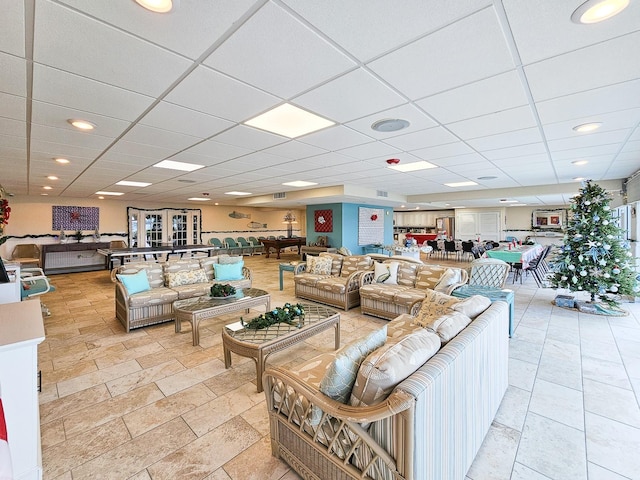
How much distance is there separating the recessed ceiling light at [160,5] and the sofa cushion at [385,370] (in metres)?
1.77

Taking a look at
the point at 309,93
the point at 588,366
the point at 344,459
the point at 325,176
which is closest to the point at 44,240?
the point at 325,176

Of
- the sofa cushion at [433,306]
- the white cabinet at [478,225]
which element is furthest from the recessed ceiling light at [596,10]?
the white cabinet at [478,225]

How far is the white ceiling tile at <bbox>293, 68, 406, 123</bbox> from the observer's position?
1.85m

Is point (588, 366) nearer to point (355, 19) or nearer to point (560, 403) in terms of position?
point (560, 403)

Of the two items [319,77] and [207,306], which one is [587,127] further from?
[207,306]

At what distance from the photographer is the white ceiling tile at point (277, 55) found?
1312 mm

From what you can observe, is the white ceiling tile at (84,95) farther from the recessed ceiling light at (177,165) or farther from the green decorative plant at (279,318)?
the green decorative plant at (279,318)

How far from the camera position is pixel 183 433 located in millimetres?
1935

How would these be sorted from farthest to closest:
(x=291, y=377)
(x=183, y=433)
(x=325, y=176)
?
(x=325, y=176) → (x=183, y=433) → (x=291, y=377)

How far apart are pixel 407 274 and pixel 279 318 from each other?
7.91 ft

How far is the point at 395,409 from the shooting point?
1.07m

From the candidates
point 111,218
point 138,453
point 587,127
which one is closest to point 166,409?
point 138,453

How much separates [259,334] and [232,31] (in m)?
2.31

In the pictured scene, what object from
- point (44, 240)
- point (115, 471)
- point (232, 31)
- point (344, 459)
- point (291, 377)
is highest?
point (232, 31)
